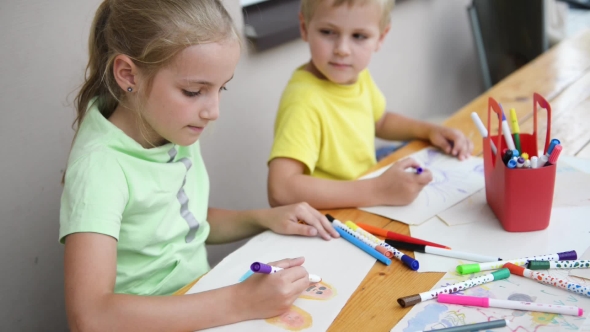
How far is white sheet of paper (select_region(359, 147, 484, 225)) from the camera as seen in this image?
1135 mm

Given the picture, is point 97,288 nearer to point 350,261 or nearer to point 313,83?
point 350,261

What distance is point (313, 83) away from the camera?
1403mm

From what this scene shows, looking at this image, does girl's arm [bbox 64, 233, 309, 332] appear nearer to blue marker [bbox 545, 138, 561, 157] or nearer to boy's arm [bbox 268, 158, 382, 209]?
boy's arm [bbox 268, 158, 382, 209]

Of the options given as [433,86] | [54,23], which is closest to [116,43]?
[54,23]

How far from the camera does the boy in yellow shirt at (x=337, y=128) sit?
3.89ft

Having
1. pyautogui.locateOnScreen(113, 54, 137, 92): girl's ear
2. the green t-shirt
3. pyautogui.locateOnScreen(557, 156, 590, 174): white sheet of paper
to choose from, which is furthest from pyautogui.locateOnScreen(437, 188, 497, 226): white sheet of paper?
pyautogui.locateOnScreen(113, 54, 137, 92): girl's ear

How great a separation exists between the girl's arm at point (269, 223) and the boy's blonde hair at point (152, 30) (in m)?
0.33

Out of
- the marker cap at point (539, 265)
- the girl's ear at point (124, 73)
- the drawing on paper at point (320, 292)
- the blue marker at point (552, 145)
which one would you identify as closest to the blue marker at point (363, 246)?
the drawing on paper at point (320, 292)

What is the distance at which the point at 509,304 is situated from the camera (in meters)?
0.84

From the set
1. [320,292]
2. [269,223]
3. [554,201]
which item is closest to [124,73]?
[269,223]

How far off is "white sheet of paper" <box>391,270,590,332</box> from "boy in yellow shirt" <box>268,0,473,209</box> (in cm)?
31

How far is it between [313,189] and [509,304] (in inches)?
18.6

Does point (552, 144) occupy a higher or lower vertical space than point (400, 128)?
higher

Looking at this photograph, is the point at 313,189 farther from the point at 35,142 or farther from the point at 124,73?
the point at 35,142
